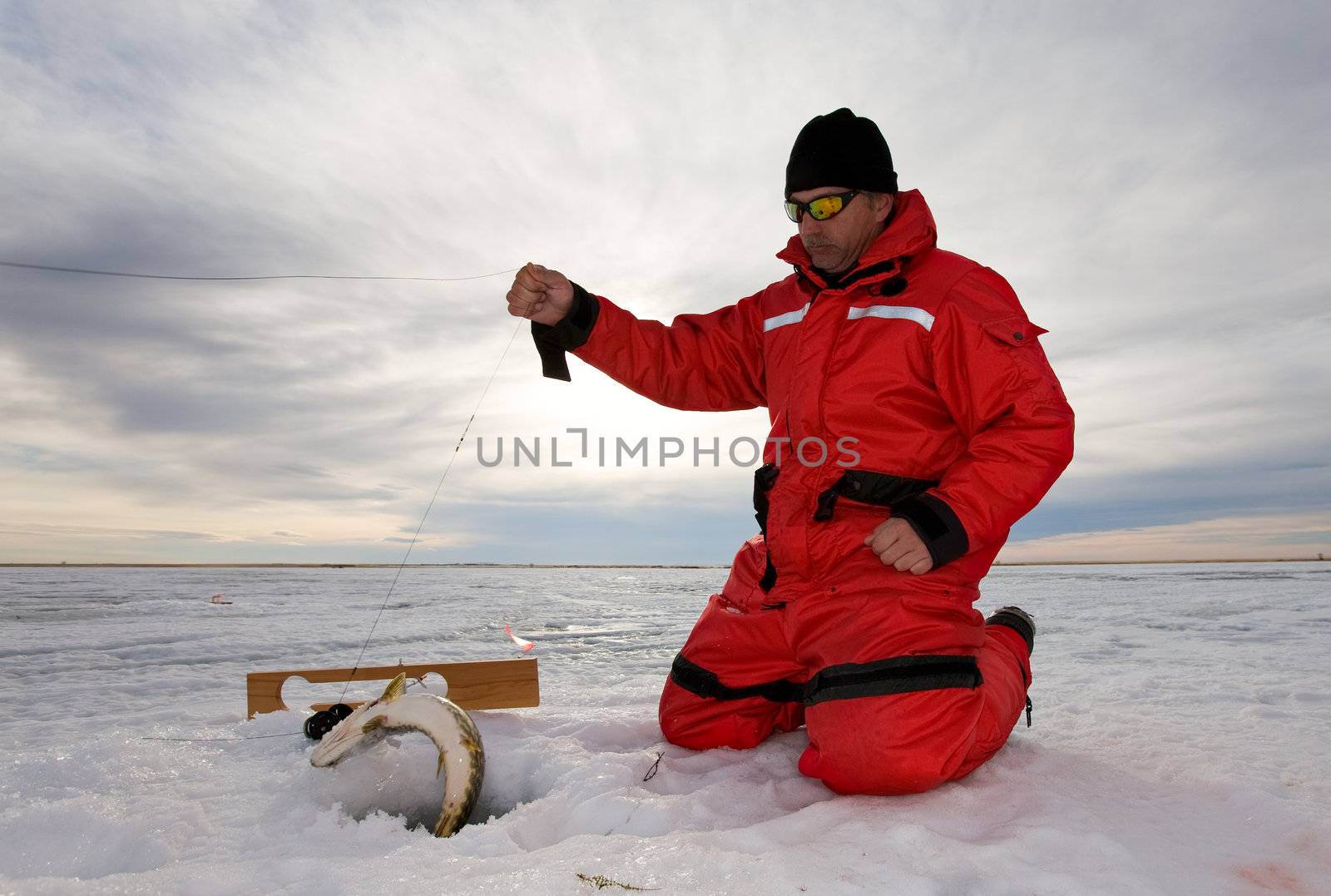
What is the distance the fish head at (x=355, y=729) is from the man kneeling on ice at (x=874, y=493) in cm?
95

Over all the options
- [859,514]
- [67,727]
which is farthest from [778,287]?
[67,727]

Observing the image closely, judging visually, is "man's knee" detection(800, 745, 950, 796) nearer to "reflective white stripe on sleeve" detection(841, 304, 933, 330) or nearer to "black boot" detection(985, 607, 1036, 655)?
"black boot" detection(985, 607, 1036, 655)

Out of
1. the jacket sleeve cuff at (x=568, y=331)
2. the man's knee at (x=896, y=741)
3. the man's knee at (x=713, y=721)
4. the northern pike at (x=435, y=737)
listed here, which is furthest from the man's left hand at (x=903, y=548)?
the jacket sleeve cuff at (x=568, y=331)

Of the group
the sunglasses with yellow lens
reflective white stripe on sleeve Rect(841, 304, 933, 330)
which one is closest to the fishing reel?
reflective white stripe on sleeve Rect(841, 304, 933, 330)

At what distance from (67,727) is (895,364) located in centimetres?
323

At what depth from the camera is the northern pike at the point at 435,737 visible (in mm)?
1783

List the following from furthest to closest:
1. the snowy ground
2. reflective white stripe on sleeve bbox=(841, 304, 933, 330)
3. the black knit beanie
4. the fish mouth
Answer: the black knit beanie → reflective white stripe on sleeve bbox=(841, 304, 933, 330) → the fish mouth → the snowy ground

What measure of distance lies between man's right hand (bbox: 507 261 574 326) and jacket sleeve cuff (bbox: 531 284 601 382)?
0.03 m

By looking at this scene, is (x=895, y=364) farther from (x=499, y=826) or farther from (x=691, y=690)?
(x=499, y=826)

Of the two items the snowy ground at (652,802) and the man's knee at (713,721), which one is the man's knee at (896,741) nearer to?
the snowy ground at (652,802)

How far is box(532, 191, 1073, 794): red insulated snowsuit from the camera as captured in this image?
78.2 inches

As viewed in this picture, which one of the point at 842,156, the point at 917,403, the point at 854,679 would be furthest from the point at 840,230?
the point at 854,679

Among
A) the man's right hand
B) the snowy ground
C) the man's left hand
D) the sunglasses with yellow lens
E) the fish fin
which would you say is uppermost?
the sunglasses with yellow lens

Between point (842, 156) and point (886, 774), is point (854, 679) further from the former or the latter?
point (842, 156)
